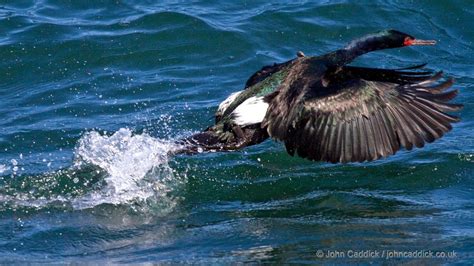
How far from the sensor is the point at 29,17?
43.8 feet

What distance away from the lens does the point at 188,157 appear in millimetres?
9219

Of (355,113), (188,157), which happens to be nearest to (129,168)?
(188,157)

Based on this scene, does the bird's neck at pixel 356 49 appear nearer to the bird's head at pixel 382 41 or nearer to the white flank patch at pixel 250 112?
the bird's head at pixel 382 41

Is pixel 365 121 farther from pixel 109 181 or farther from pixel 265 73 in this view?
pixel 109 181

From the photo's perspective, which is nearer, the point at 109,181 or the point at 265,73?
the point at 109,181

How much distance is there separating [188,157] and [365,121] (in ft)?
7.07

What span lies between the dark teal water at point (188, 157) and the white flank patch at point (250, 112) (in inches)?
25.5

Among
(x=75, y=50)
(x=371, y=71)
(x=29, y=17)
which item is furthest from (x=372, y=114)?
(x=29, y=17)

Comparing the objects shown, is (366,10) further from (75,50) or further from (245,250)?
(245,250)

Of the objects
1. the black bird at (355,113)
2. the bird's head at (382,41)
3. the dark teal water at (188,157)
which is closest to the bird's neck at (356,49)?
the bird's head at (382,41)

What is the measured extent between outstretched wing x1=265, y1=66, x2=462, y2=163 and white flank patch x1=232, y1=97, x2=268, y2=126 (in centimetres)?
35

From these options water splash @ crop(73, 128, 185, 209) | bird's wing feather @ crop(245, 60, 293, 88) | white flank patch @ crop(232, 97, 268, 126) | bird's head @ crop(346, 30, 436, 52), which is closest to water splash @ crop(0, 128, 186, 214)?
water splash @ crop(73, 128, 185, 209)

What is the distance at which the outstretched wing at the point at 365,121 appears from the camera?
7.67 m

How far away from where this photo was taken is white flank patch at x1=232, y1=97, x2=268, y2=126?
8.09 meters
